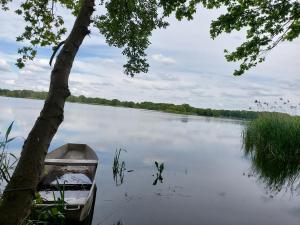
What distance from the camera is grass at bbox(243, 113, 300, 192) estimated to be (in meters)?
15.1

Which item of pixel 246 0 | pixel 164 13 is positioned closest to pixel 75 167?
pixel 164 13

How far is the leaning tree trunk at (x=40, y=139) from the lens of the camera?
11.9 feet

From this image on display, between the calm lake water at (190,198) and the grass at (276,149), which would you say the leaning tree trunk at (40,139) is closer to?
the calm lake water at (190,198)

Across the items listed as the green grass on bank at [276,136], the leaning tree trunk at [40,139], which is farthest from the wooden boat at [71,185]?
the green grass on bank at [276,136]

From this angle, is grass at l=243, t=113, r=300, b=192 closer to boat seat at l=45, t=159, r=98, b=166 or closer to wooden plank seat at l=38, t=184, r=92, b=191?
boat seat at l=45, t=159, r=98, b=166

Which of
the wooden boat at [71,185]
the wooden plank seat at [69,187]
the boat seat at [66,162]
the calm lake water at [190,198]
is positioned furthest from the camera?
the boat seat at [66,162]

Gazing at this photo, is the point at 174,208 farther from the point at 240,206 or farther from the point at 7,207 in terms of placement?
the point at 7,207

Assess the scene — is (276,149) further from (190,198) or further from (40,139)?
(40,139)

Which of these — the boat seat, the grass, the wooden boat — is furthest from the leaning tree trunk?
the grass

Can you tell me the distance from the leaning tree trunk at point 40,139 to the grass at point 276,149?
12048 millimetres

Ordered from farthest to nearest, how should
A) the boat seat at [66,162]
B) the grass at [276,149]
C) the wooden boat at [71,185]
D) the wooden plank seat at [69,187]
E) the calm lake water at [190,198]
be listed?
1. the grass at [276,149]
2. the boat seat at [66,162]
3. the calm lake water at [190,198]
4. the wooden plank seat at [69,187]
5. the wooden boat at [71,185]

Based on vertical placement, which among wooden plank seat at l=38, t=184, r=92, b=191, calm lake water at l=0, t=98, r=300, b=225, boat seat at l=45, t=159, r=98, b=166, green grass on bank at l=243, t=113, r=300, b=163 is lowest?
calm lake water at l=0, t=98, r=300, b=225

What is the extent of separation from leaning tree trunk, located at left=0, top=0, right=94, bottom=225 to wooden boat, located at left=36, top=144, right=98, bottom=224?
96.7 inches

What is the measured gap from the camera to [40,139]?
12.3ft
